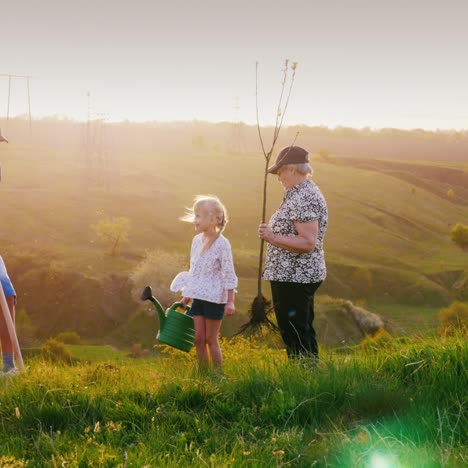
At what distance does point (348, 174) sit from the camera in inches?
6156

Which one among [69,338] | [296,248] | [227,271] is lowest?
[69,338]

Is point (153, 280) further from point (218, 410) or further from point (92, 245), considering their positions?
point (218, 410)

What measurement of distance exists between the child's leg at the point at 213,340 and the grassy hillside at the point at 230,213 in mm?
74199

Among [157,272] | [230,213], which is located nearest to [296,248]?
[157,272]

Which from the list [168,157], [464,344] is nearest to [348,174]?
[168,157]

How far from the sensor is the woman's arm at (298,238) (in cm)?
604

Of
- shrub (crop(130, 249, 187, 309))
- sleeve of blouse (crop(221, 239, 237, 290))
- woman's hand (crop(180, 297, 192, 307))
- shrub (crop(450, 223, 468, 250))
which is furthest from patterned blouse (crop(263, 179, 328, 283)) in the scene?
shrub (crop(450, 223, 468, 250))

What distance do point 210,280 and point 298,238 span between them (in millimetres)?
967

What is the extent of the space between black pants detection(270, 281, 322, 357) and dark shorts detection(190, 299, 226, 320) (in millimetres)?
533

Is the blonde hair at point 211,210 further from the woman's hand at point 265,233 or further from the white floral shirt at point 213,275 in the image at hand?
the woman's hand at point 265,233

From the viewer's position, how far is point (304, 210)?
6098 millimetres

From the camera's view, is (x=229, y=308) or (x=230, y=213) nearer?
(x=229, y=308)

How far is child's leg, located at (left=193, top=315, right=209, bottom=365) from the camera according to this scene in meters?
6.42

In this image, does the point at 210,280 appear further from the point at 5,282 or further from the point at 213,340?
the point at 5,282
